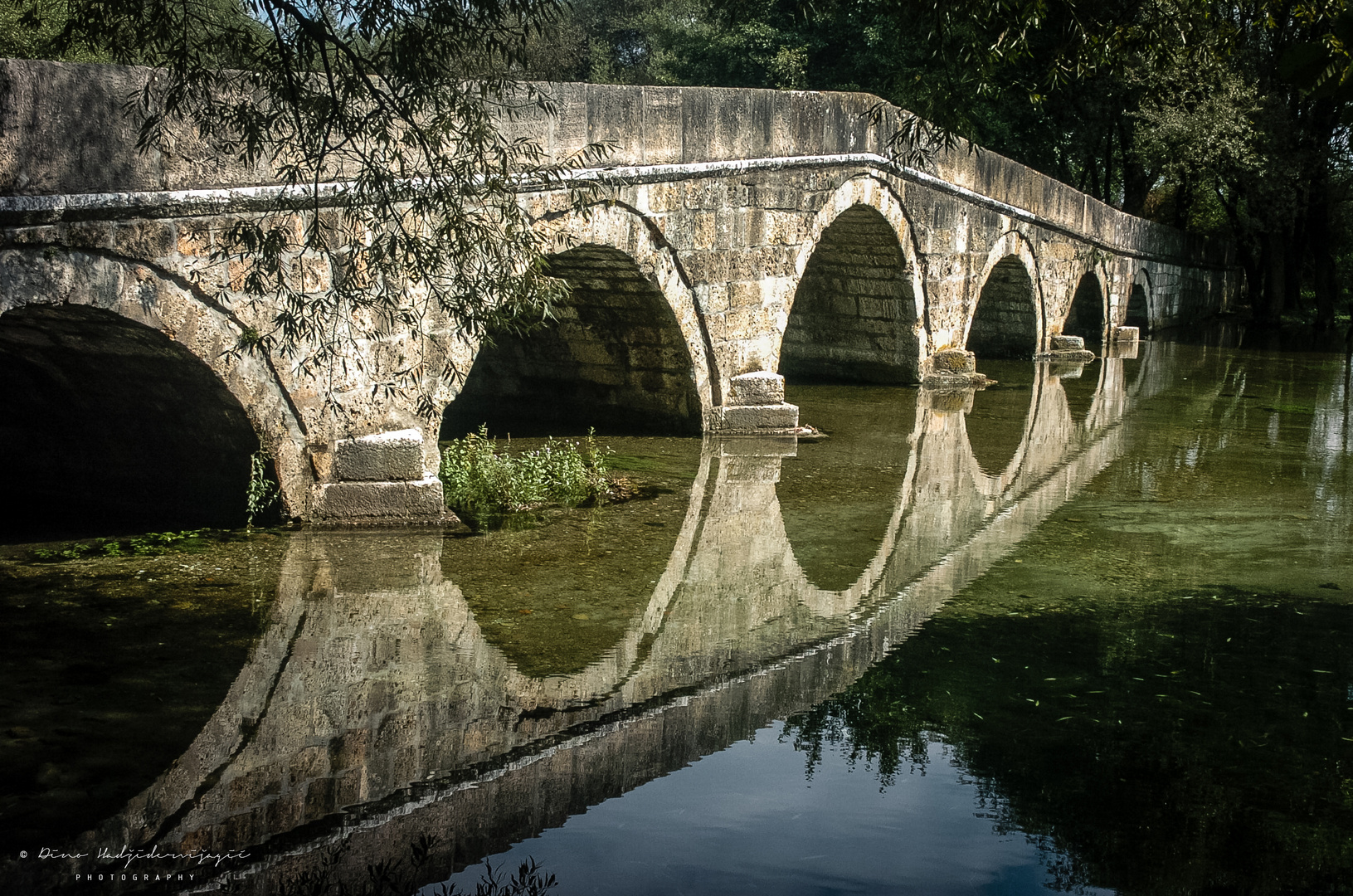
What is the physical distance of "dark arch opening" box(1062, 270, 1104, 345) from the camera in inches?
818

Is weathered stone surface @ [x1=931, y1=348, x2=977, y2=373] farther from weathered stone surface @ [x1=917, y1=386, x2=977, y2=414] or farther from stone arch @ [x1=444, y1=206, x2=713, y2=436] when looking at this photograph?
stone arch @ [x1=444, y1=206, x2=713, y2=436]

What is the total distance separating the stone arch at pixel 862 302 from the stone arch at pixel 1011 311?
285cm

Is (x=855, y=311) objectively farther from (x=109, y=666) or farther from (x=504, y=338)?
(x=109, y=666)

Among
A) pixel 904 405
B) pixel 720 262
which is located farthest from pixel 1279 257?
pixel 720 262

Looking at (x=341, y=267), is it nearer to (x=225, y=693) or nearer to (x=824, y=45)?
(x=225, y=693)

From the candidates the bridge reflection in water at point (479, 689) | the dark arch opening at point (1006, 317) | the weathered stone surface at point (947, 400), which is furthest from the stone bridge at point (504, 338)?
the dark arch opening at point (1006, 317)

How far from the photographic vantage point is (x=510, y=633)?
5.08m

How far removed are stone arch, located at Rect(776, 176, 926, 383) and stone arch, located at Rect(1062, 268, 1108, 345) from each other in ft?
25.1

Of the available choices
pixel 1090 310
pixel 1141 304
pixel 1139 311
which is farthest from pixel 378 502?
pixel 1139 311

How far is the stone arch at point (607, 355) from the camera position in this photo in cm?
894

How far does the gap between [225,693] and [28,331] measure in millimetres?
3176

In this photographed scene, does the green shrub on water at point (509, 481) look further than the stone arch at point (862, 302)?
No

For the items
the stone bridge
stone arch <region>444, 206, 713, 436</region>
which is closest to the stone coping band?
the stone bridge

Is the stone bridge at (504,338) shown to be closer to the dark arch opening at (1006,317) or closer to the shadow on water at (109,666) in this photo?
the shadow on water at (109,666)
